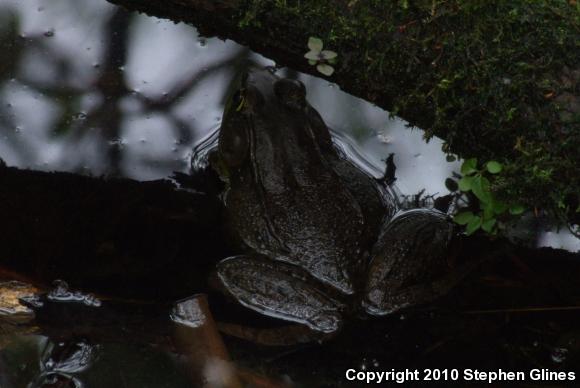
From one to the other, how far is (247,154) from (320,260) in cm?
83

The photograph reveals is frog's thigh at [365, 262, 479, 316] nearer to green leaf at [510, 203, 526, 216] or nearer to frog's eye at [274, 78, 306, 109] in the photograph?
green leaf at [510, 203, 526, 216]

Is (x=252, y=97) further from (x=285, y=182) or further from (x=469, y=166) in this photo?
(x=469, y=166)

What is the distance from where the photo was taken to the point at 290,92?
348 cm

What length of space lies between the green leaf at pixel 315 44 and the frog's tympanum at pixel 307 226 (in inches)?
22.0

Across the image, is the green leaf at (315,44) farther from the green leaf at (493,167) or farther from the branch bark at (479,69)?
the green leaf at (493,167)

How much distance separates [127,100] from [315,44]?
57.1 inches

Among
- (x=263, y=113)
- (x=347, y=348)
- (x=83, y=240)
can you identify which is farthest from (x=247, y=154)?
(x=347, y=348)

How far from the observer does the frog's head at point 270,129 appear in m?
3.39

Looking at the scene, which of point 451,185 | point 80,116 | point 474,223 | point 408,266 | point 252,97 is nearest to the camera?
point 474,223

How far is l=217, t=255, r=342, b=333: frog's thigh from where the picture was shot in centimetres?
298

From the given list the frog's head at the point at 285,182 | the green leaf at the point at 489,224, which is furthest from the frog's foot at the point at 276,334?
the green leaf at the point at 489,224

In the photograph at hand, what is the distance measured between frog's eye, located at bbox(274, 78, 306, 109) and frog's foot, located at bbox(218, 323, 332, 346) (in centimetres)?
127

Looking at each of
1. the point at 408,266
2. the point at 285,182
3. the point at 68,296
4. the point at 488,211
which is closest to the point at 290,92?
the point at 285,182

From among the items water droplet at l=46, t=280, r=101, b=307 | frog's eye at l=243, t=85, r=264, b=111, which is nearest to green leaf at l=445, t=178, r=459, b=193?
frog's eye at l=243, t=85, r=264, b=111
